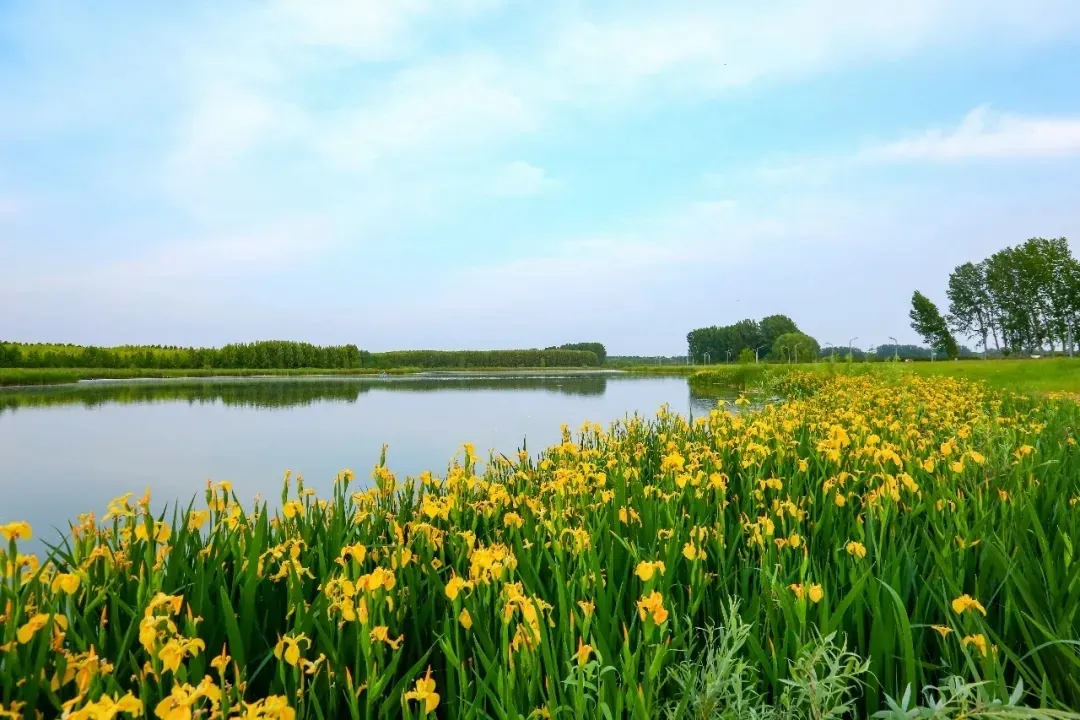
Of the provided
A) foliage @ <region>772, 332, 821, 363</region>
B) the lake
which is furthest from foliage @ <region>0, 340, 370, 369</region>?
foliage @ <region>772, 332, 821, 363</region>

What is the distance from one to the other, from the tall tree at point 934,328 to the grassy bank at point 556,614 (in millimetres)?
69593

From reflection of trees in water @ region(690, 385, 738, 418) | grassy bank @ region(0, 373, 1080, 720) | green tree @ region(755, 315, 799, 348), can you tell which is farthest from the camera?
green tree @ region(755, 315, 799, 348)

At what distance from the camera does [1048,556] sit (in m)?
2.08

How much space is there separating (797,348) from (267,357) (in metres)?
56.1

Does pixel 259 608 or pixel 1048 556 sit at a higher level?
pixel 1048 556

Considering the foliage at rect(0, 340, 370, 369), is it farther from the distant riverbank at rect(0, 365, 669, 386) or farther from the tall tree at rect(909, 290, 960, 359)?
the tall tree at rect(909, 290, 960, 359)

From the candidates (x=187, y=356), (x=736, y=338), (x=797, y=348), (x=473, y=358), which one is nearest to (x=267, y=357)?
(x=187, y=356)

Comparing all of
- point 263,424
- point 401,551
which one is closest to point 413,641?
point 401,551

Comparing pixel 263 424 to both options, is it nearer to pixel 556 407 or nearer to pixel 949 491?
pixel 556 407

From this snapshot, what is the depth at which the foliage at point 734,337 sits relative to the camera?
92.3m

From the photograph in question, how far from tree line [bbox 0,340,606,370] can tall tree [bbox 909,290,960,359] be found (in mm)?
47737

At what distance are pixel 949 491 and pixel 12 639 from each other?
144 inches

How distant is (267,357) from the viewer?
214 ft

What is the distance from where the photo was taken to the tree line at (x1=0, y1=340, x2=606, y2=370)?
50375mm
